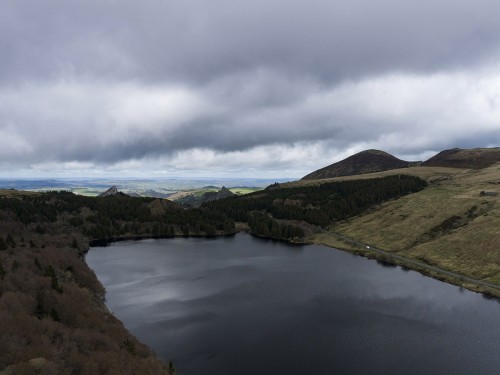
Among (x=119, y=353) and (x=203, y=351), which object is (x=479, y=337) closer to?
(x=203, y=351)

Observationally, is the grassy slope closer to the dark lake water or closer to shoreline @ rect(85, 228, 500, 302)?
shoreline @ rect(85, 228, 500, 302)

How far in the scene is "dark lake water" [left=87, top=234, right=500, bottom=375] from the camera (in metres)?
70.6

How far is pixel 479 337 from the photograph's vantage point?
3204 inches

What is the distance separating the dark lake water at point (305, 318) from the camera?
7056 centimetres

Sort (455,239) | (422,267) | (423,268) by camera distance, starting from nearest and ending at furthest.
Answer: (423,268) < (422,267) < (455,239)

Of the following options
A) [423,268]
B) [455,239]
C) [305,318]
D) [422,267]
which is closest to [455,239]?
[455,239]

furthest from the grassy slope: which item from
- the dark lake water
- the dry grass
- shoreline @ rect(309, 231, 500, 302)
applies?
the dark lake water

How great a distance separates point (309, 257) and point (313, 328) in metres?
90.1

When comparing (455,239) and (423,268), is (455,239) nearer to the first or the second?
(455,239)

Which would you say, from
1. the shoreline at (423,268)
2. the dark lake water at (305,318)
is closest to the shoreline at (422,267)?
the shoreline at (423,268)

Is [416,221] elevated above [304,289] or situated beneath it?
elevated above

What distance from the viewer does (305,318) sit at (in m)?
93.1

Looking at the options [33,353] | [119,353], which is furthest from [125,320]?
[33,353]

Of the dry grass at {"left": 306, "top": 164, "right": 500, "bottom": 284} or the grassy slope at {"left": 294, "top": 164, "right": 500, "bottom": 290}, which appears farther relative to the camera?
the dry grass at {"left": 306, "top": 164, "right": 500, "bottom": 284}
